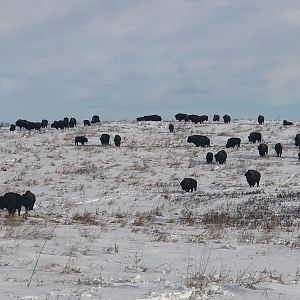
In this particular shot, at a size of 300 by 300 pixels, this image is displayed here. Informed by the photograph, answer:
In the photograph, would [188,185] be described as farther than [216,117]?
No

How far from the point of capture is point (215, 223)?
1540 centimetres

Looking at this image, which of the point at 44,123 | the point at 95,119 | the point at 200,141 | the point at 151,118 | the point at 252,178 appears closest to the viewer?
the point at 252,178

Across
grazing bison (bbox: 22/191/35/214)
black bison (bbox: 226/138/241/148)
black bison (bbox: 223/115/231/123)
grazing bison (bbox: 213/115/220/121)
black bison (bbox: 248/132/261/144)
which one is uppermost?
grazing bison (bbox: 213/115/220/121)

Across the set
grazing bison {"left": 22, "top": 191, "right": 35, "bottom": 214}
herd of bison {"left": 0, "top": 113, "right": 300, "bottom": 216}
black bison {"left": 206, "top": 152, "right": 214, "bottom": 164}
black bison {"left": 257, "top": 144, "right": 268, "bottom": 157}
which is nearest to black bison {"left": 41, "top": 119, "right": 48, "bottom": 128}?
herd of bison {"left": 0, "top": 113, "right": 300, "bottom": 216}

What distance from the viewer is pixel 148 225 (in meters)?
15.2

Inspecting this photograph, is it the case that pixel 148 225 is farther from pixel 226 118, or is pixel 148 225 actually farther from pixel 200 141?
pixel 226 118

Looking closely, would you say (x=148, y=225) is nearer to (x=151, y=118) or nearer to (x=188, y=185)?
(x=188, y=185)

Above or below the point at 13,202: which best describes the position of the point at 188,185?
above

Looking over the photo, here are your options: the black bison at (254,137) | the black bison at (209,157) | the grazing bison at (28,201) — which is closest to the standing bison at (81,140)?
the black bison at (209,157)

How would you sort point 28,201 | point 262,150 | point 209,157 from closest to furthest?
point 28,201, point 209,157, point 262,150

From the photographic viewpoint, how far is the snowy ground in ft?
22.0

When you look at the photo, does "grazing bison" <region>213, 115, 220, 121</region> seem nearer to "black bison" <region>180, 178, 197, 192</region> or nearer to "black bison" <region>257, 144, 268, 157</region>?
"black bison" <region>257, 144, 268, 157</region>

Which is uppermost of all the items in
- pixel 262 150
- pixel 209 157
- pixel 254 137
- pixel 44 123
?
pixel 44 123

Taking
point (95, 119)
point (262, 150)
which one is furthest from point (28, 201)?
point (95, 119)
